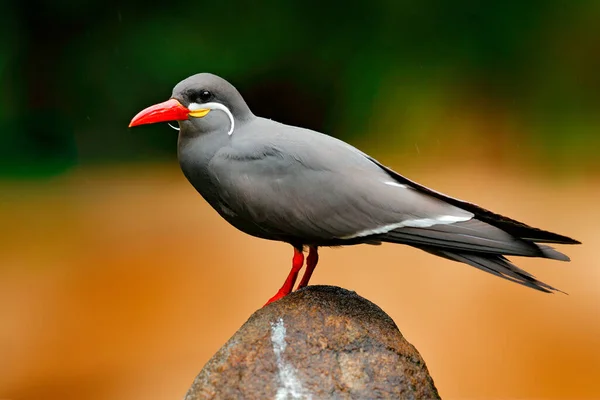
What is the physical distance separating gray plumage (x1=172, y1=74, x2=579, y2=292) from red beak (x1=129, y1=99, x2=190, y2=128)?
0.02m

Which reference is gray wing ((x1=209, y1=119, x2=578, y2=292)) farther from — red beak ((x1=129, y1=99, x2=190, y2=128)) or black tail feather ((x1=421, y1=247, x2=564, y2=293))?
red beak ((x1=129, y1=99, x2=190, y2=128))

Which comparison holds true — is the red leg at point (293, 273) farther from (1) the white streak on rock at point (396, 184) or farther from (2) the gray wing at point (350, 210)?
(1) the white streak on rock at point (396, 184)

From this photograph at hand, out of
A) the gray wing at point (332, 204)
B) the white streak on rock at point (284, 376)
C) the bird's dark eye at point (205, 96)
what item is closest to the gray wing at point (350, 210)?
the gray wing at point (332, 204)

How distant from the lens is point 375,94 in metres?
5.47

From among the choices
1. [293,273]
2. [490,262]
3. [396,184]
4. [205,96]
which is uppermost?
[205,96]

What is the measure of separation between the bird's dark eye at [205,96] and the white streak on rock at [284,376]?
0.65 m

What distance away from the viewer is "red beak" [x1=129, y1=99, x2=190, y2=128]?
8.13ft

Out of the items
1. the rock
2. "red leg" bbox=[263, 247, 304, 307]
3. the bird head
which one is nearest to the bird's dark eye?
the bird head

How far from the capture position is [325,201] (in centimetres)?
245

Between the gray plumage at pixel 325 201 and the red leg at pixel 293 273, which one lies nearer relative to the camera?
the gray plumage at pixel 325 201

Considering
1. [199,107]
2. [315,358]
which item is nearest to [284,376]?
[315,358]

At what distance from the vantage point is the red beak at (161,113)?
2479mm

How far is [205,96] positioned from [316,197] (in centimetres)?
41

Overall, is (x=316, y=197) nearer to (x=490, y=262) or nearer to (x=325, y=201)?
(x=325, y=201)
